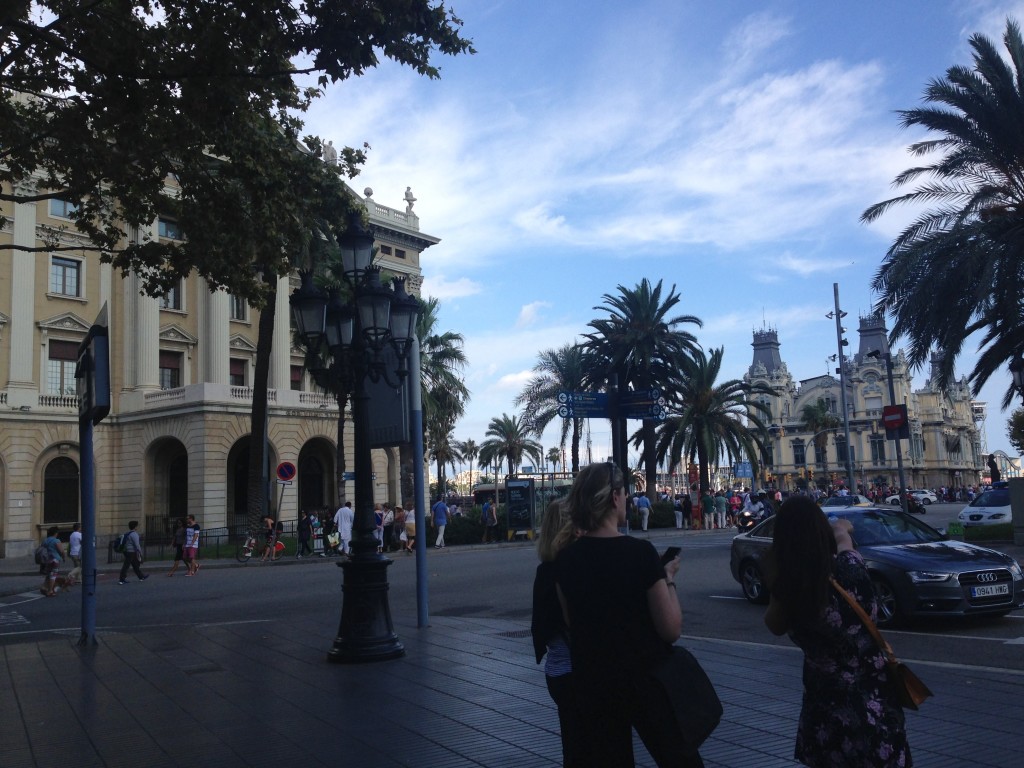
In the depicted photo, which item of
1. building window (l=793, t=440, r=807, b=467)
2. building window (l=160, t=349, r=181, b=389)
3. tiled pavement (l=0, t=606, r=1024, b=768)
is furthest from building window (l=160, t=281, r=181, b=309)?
building window (l=793, t=440, r=807, b=467)

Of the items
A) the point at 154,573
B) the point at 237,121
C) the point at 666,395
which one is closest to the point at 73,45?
the point at 237,121

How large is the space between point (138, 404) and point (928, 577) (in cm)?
3815

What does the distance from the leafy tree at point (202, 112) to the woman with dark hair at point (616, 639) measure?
630cm

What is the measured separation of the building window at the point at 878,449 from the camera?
10344cm

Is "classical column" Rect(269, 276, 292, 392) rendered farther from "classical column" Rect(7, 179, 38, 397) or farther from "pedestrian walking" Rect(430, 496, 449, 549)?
"pedestrian walking" Rect(430, 496, 449, 549)

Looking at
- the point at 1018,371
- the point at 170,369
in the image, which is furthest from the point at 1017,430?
the point at 170,369

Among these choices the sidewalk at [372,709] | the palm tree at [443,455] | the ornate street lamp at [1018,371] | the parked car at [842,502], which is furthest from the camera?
the palm tree at [443,455]

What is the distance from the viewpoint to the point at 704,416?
139ft

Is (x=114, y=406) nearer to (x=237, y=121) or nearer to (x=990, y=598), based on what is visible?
(x=237, y=121)

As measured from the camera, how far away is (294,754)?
223 inches

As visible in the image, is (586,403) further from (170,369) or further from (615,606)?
(615,606)

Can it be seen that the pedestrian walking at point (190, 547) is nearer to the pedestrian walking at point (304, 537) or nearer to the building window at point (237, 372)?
the pedestrian walking at point (304, 537)

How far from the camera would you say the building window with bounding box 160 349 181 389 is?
4338 centimetres

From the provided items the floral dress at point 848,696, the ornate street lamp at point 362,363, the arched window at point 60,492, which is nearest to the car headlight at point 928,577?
the ornate street lamp at point 362,363
